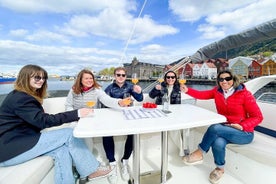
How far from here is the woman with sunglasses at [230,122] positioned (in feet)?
5.11

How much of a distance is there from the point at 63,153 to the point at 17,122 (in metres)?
0.38

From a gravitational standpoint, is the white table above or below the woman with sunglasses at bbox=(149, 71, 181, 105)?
below

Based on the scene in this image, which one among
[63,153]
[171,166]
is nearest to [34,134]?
[63,153]

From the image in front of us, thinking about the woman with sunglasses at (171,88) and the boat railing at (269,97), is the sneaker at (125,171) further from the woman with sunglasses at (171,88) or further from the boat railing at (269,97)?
the boat railing at (269,97)

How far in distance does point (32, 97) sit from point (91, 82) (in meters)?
0.88

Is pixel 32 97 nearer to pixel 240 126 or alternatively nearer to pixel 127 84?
pixel 127 84

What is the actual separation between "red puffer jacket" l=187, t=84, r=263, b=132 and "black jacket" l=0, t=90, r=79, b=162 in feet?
5.27

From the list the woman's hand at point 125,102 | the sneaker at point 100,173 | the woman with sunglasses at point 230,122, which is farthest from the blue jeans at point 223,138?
the sneaker at point 100,173

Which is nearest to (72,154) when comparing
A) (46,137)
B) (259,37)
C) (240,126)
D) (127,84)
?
(46,137)

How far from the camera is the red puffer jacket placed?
5.13 ft

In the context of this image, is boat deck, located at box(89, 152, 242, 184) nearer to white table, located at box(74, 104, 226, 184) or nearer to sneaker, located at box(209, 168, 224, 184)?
sneaker, located at box(209, 168, 224, 184)

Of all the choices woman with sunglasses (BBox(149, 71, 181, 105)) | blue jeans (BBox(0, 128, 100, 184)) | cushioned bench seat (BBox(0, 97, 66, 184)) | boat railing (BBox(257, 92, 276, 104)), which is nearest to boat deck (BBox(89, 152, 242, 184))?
blue jeans (BBox(0, 128, 100, 184))

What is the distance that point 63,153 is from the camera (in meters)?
1.27

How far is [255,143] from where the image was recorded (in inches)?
63.2
